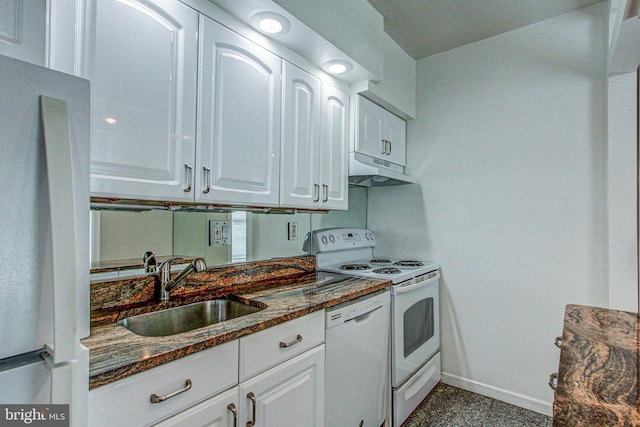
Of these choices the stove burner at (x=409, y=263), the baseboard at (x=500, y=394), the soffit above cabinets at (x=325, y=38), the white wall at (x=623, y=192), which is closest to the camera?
the soffit above cabinets at (x=325, y=38)

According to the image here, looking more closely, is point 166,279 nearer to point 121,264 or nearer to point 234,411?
point 121,264

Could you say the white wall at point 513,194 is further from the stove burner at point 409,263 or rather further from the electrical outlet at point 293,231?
the electrical outlet at point 293,231

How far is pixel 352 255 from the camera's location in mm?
2617

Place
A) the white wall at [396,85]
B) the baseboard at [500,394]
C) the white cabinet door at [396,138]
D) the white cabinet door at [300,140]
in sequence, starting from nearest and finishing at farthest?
the white cabinet door at [300,140] < the baseboard at [500,394] < the white wall at [396,85] < the white cabinet door at [396,138]

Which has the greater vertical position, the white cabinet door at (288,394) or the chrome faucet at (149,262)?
the chrome faucet at (149,262)

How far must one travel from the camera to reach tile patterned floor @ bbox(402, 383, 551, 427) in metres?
2.03

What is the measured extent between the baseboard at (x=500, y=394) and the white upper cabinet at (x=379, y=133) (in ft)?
5.72

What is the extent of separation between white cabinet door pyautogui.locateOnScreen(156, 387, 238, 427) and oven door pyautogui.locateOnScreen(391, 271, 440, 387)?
1.11 m

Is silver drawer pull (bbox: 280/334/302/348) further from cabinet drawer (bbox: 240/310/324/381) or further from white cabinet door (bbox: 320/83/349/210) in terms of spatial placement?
white cabinet door (bbox: 320/83/349/210)

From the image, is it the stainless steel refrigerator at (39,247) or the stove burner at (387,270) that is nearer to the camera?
the stainless steel refrigerator at (39,247)

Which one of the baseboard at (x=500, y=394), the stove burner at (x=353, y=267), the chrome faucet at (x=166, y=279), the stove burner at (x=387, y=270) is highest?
the chrome faucet at (x=166, y=279)

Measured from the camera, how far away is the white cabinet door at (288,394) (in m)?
1.15

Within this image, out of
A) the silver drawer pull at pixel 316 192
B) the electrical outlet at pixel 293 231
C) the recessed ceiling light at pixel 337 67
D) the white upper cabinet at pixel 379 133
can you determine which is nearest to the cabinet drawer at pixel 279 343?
the silver drawer pull at pixel 316 192

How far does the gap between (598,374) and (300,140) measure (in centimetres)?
151
